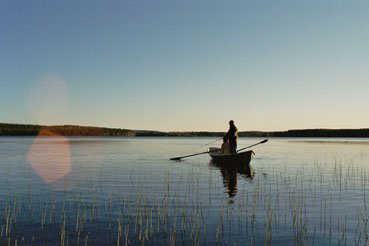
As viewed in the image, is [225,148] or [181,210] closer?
[181,210]

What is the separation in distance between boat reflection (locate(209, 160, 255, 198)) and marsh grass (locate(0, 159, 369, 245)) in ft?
1.62

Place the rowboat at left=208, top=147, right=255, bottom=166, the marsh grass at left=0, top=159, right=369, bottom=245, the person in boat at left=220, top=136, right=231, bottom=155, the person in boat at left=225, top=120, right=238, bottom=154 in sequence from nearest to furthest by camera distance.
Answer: the marsh grass at left=0, top=159, right=369, bottom=245 → the person in boat at left=225, top=120, right=238, bottom=154 → the rowboat at left=208, top=147, right=255, bottom=166 → the person in boat at left=220, top=136, right=231, bottom=155

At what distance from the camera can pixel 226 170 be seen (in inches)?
1210

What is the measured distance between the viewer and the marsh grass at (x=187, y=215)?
39.0 feet

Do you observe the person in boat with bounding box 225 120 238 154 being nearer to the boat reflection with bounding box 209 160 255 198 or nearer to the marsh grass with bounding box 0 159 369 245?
the boat reflection with bounding box 209 160 255 198

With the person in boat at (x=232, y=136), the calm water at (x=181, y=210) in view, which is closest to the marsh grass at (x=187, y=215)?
the calm water at (x=181, y=210)

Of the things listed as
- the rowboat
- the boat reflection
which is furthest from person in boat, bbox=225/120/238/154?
the boat reflection

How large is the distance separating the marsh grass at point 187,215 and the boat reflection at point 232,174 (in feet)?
1.62

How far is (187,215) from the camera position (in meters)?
14.6

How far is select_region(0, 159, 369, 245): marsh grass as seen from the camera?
11.9m

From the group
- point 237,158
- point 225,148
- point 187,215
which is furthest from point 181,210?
point 225,148

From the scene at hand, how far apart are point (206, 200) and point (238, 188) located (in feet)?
13.6

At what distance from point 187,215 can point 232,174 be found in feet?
45.6

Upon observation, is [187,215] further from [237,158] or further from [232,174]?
[237,158]
